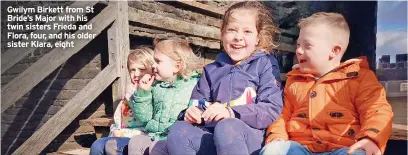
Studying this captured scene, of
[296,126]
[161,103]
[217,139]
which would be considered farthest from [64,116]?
[296,126]

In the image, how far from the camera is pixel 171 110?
96.3 inches

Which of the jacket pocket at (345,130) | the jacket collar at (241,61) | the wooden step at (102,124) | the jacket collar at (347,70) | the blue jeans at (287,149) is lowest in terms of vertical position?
the wooden step at (102,124)

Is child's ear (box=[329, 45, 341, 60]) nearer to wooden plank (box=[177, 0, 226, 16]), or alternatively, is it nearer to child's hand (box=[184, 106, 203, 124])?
child's hand (box=[184, 106, 203, 124])

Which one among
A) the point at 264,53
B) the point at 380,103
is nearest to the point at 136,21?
the point at 264,53

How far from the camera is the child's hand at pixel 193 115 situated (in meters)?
1.99

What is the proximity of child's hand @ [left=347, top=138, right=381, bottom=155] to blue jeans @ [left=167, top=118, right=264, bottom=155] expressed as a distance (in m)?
0.44

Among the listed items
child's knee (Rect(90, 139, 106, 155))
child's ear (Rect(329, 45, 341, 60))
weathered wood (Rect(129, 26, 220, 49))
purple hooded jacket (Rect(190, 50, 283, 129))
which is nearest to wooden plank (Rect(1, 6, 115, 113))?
weathered wood (Rect(129, 26, 220, 49))

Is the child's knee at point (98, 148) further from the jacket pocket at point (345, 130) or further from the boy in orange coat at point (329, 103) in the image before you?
the jacket pocket at point (345, 130)

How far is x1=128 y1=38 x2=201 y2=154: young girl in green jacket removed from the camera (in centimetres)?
245

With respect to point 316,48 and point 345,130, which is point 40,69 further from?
point 345,130

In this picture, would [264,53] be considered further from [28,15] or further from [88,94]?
[28,15]

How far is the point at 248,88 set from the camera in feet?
6.84

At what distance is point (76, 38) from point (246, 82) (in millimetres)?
2047

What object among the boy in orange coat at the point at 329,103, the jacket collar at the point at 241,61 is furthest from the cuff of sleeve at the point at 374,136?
the jacket collar at the point at 241,61
